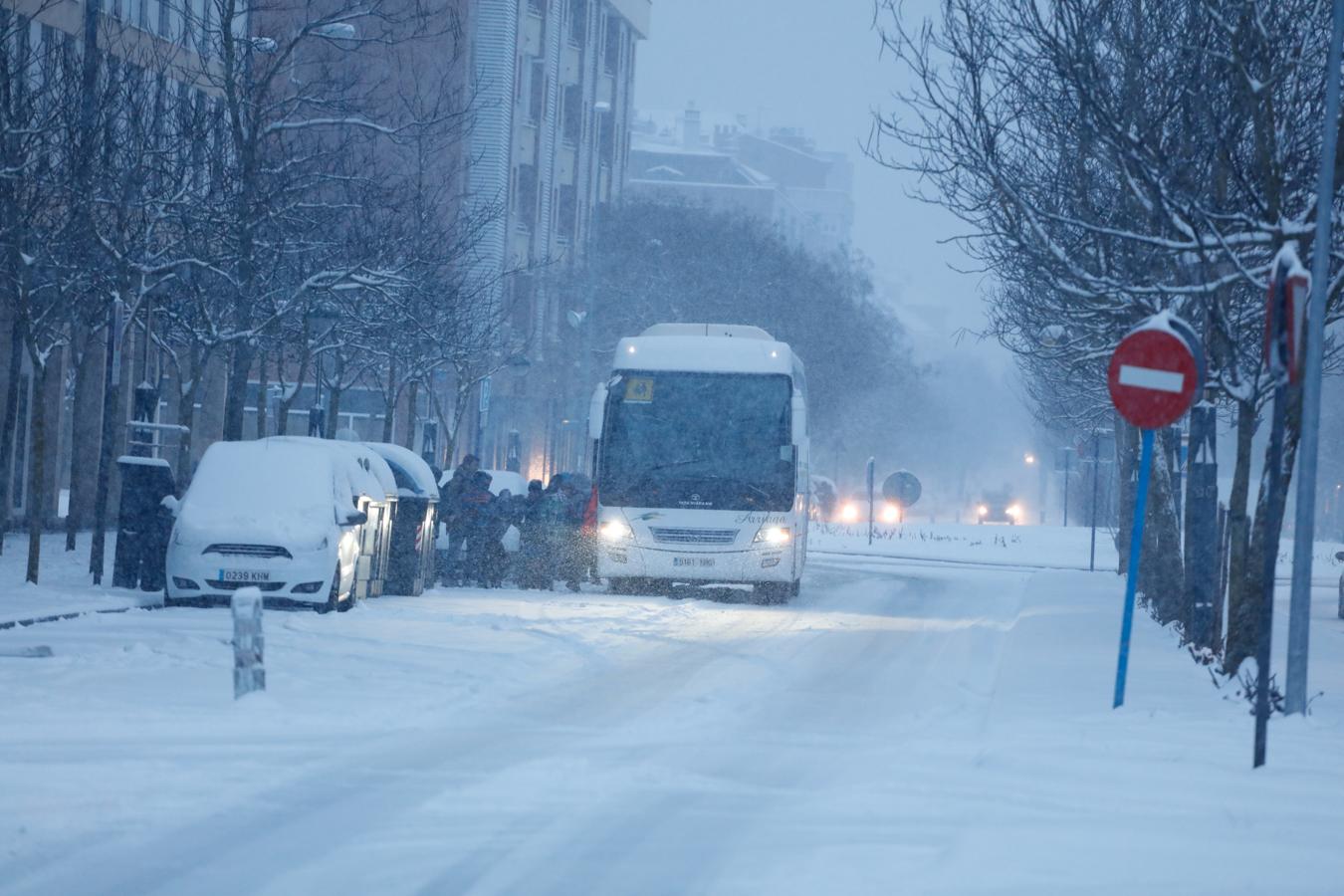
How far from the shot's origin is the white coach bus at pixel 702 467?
24.4 m

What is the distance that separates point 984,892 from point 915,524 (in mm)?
57481

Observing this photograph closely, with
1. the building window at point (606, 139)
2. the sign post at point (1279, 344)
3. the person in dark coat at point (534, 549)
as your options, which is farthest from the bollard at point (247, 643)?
the building window at point (606, 139)

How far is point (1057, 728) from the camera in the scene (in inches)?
433

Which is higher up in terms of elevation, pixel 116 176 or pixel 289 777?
pixel 116 176

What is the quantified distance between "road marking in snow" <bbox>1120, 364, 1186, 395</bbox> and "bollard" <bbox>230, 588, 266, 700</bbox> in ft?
16.7

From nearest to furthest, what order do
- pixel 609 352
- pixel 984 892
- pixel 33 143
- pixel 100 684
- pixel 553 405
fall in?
pixel 984 892 < pixel 100 684 < pixel 33 143 < pixel 609 352 < pixel 553 405

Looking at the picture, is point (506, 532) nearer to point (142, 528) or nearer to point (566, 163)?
point (142, 528)

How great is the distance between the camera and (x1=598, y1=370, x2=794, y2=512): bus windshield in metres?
24.5

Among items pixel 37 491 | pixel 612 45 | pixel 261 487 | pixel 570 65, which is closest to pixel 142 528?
pixel 37 491

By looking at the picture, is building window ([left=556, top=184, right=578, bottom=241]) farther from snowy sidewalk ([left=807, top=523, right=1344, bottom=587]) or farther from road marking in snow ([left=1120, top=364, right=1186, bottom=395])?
road marking in snow ([left=1120, top=364, right=1186, bottom=395])

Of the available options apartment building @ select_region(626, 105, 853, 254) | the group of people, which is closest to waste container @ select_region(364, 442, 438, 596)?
the group of people

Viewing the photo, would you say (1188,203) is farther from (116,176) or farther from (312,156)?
(116,176)

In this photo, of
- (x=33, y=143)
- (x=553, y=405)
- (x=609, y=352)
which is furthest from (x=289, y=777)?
(x=553, y=405)

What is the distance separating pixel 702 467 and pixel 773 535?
123 centimetres
